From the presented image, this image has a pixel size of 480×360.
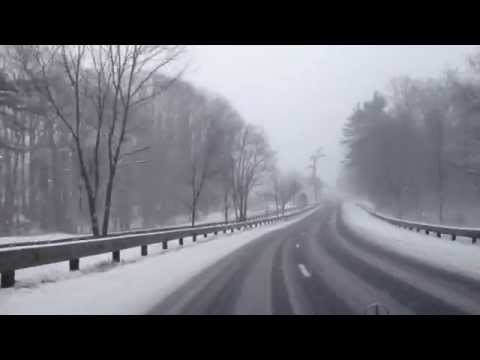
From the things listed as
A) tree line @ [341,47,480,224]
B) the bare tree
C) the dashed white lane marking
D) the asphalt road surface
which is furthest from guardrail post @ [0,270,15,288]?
the bare tree

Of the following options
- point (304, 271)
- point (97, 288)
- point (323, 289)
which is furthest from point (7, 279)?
point (304, 271)

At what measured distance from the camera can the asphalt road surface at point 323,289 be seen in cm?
704

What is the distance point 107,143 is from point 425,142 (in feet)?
79.2

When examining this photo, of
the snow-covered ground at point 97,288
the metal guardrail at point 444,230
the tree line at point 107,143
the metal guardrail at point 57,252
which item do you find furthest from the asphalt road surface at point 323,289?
the tree line at point 107,143

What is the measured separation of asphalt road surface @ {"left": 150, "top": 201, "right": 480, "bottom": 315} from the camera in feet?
23.1

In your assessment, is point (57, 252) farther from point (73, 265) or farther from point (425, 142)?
point (425, 142)

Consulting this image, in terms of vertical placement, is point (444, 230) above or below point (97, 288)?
below

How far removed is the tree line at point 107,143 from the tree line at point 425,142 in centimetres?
1294

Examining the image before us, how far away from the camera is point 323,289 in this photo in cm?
906

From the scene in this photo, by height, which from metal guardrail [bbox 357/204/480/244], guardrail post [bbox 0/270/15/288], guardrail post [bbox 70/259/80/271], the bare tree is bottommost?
metal guardrail [bbox 357/204/480/244]

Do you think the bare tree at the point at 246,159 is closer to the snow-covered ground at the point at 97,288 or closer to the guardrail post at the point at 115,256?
the guardrail post at the point at 115,256

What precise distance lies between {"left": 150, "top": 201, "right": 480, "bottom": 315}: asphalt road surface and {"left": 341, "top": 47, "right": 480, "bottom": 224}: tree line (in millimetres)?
13963

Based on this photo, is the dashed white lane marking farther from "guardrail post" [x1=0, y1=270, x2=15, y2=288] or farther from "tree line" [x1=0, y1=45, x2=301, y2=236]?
"tree line" [x1=0, y1=45, x2=301, y2=236]

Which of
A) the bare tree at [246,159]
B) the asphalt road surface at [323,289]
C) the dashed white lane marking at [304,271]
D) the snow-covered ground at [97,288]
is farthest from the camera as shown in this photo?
the bare tree at [246,159]
